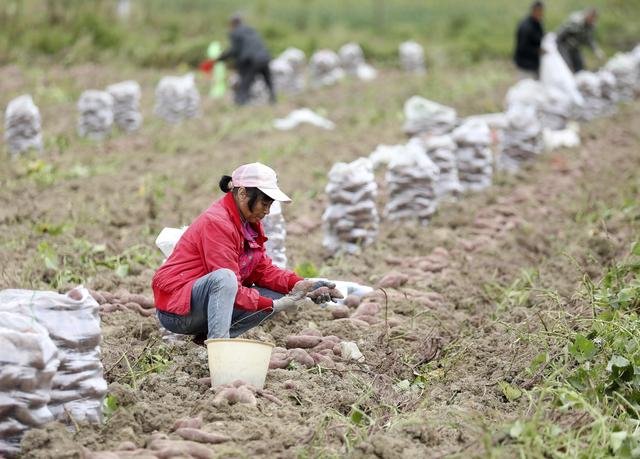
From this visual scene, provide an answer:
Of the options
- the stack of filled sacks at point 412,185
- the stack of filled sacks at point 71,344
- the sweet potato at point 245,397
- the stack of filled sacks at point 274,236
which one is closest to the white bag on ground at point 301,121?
the stack of filled sacks at point 412,185

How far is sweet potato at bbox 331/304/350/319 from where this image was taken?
498 cm

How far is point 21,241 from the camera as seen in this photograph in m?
6.27

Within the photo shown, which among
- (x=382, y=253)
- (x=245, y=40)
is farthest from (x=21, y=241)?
(x=245, y=40)

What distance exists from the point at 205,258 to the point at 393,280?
70.8 inches

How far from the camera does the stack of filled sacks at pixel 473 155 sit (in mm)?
8219

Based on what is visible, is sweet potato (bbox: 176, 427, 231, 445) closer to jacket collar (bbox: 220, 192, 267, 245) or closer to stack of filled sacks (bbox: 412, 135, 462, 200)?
jacket collar (bbox: 220, 192, 267, 245)

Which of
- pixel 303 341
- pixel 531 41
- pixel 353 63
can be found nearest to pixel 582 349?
pixel 303 341

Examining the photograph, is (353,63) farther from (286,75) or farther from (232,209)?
(232,209)

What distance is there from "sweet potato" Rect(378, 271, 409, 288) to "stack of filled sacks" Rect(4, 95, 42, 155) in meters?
4.92

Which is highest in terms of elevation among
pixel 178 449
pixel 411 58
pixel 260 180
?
pixel 260 180

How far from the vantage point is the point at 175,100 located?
471 inches

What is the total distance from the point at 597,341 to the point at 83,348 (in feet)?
7.40

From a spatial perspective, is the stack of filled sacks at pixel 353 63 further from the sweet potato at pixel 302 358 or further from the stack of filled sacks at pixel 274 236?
the sweet potato at pixel 302 358

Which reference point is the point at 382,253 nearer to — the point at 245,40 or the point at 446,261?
the point at 446,261
